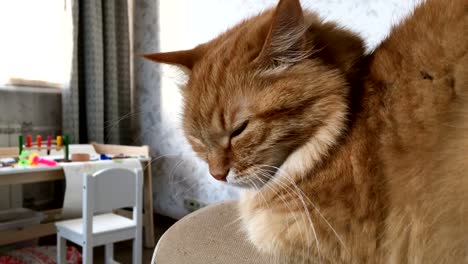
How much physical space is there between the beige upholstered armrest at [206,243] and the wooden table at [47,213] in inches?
40.5

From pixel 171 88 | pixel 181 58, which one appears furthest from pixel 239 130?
pixel 171 88

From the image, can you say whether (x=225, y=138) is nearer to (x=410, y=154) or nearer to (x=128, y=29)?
(x=410, y=154)

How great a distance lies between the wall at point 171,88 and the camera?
2.72 meters

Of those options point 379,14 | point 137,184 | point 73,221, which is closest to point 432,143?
point 379,14

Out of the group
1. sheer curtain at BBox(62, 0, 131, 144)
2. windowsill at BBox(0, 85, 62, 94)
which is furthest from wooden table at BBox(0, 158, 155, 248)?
windowsill at BBox(0, 85, 62, 94)

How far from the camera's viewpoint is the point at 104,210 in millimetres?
1931

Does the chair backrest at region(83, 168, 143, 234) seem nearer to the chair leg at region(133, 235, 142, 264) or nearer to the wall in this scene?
the chair leg at region(133, 235, 142, 264)

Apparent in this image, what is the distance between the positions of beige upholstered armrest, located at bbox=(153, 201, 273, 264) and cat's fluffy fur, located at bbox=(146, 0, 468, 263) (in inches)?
9.0

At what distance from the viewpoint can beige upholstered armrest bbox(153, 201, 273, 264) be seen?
0.91m

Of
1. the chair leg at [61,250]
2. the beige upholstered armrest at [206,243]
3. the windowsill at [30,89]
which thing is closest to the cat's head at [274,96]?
the beige upholstered armrest at [206,243]

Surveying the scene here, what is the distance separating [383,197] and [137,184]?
5.11 ft

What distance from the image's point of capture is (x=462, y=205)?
1.88 ft

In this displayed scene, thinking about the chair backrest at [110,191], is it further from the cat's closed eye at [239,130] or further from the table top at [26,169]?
the cat's closed eye at [239,130]

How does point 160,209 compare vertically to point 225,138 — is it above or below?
below
